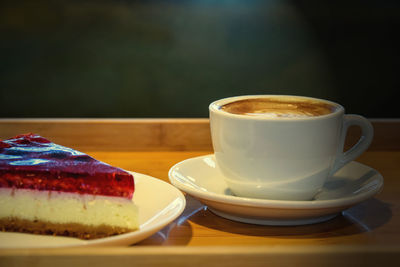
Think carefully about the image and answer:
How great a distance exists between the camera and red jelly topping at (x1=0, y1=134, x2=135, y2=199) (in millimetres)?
648

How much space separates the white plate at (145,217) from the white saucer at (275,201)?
21 millimetres

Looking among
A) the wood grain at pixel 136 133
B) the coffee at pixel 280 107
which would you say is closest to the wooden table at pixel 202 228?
the wood grain at pixel 136 133

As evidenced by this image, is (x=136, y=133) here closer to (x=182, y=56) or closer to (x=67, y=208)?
(x=67, y=208)

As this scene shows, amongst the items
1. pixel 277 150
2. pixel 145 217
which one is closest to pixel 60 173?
pixel 145 217

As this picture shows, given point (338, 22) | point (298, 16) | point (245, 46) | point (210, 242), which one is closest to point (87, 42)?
point (245, 46)

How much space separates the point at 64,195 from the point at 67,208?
17 millimetres

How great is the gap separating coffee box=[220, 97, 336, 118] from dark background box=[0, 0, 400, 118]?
4.03 ft

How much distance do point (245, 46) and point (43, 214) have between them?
141 cm

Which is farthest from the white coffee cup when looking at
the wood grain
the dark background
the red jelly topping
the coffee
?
the dark background

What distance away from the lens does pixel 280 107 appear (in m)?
0.72

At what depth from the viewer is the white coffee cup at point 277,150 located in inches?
23.9

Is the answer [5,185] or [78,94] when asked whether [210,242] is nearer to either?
[5,185]

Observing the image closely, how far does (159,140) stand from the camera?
1055 mm

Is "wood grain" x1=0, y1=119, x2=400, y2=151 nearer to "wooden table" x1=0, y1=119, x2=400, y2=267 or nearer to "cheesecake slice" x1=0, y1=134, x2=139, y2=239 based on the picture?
"wooden table" x1=0, y1=119, x2=400, y2=267
